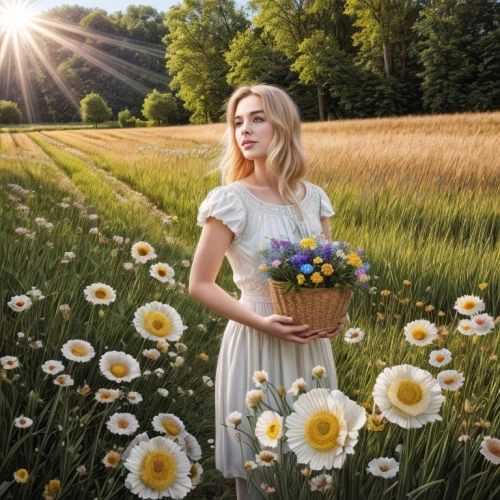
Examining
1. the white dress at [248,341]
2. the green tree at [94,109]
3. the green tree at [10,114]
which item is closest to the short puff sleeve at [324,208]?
the white dress at [248,341]

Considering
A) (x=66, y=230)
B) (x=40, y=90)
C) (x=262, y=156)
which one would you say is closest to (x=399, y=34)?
(x=40, y=90)

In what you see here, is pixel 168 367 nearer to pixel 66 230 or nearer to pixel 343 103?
pixel 66 230

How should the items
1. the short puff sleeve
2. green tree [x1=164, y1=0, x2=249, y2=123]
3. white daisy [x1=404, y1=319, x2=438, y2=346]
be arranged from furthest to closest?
green tree [x1=164, y1=0, x2=249, y2=123] < the short puff sleeve < white daisy [x1=404, y1=319, x2=438, y2=346]

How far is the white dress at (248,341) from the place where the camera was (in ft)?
4.58

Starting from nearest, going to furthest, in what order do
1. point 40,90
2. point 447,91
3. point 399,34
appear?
point 40,90 < point 447,91 < point 399,34

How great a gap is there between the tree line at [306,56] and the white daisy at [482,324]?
6.37 metres

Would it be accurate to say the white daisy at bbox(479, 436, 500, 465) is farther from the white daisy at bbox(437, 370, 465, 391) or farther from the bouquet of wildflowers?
the bouquet of wildflowers

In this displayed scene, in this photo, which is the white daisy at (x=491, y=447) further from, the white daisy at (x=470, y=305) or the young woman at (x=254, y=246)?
the white daisy at (x=470, y=305)

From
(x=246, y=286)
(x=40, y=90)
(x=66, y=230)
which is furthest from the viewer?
(x=40, y=90)

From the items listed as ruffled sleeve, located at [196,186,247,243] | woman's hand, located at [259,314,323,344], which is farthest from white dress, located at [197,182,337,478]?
→ woman's hand, located at [259,314,323,344]

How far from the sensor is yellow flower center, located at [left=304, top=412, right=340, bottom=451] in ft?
2.39

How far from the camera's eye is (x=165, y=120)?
1215 centimetres

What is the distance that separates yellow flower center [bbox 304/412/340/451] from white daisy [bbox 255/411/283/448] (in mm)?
50

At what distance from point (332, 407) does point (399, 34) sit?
39.1 ft
